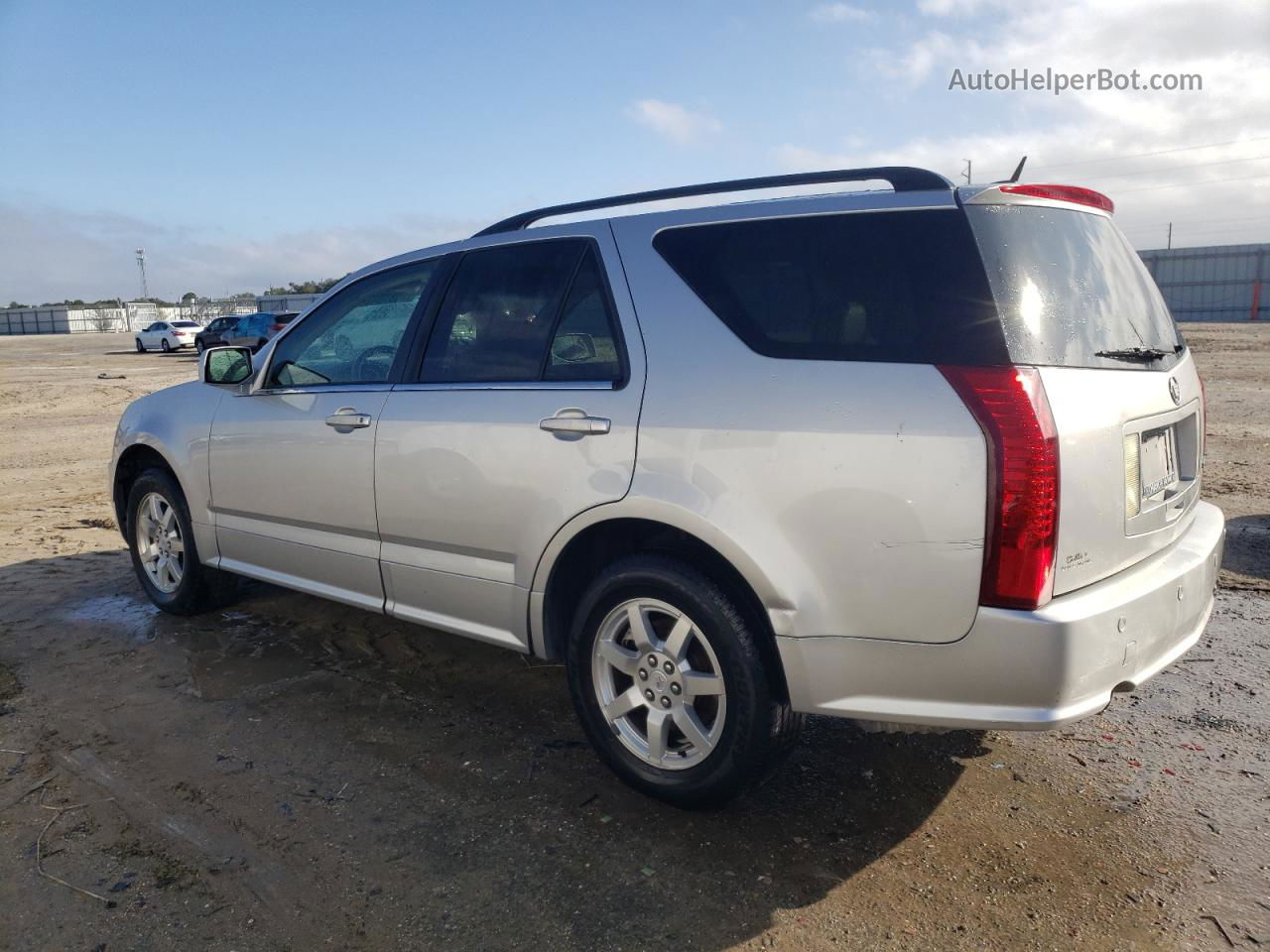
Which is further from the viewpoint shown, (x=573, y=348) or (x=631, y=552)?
(x=573, y=348)

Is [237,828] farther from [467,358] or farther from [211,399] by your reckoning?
[211,399]

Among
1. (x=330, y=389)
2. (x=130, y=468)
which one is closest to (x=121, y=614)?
(x=130, y=468)

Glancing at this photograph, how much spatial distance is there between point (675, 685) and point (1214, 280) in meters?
45.6

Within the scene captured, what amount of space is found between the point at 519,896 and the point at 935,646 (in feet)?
4.42

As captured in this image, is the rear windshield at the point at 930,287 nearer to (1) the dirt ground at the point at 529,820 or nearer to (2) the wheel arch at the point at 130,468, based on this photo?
(1) the dirt ground at the point at 529,820

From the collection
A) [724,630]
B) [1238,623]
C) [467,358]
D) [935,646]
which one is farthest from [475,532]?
[1238,623]

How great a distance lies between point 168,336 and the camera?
39.2 m

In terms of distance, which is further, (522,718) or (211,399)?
(211,399)

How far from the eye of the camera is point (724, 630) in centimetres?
286

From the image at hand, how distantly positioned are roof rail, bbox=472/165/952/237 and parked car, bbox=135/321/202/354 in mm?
39808

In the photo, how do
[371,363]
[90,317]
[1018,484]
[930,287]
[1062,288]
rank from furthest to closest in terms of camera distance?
[90,317], [371,363], [1062,288], [930,287], [1018,484]

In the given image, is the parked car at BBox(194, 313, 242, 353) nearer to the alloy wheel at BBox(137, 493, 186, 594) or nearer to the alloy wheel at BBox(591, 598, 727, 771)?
the alloy wheel at BBox(137, 493, 186, 594)

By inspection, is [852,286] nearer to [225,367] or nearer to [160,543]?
[225,367]

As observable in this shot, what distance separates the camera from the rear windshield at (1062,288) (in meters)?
2.58
